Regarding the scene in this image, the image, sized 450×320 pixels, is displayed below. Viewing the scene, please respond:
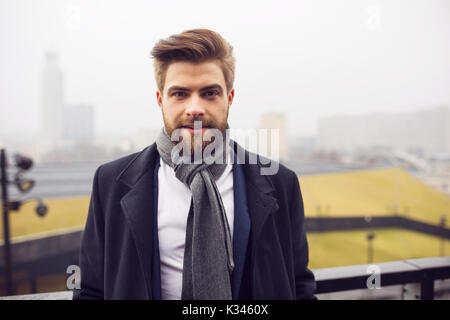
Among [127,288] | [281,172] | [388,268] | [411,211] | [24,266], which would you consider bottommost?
[24,266]

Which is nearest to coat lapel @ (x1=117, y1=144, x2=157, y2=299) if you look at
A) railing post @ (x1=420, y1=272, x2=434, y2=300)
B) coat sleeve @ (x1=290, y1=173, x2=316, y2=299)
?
coat sleeve @ (x1=290, y1=173, x2=316, y2=299)

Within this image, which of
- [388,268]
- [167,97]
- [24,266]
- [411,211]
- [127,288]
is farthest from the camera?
[411,211]

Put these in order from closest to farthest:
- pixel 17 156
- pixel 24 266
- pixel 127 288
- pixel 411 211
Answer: pixel 127 288
pixel 17 156
pixel 24 266
pixel 411 211

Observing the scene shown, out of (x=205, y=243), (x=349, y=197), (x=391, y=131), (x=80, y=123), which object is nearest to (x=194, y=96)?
(x=205, y=243)

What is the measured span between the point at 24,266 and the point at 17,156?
7.61 meters

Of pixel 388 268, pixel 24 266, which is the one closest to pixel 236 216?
pixel 388 268

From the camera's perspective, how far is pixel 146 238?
3.32 feet

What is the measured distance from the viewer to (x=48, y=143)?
1313 cm

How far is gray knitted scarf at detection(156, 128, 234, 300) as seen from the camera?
3.25ft

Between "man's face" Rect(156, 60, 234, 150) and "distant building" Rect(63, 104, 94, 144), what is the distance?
7934 mm

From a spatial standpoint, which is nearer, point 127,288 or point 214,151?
point 127,288

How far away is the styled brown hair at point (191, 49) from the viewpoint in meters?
1.06

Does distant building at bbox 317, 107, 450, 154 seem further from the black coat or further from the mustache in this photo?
the mustache
